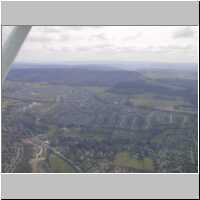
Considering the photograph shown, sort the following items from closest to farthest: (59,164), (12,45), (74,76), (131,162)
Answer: (12,45), (131,162), (59,164), (74,76)

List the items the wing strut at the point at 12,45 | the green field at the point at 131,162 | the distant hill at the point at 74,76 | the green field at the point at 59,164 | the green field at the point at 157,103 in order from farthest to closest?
1. the green field at the point at 157,103
2. the distant hill at the point at 74,76
3. the green field at the point at 59,164
4. the green field at the point at 131,162
5. the wing strut at the point at 12,45

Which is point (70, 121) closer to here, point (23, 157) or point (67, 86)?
point (67, 86)

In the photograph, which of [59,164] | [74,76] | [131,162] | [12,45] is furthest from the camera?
[74,76]

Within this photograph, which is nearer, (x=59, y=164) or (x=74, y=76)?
(x=59, y=164)

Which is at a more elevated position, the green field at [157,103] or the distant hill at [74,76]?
the distant hill at [74,76]

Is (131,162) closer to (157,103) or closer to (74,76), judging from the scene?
(157,103)

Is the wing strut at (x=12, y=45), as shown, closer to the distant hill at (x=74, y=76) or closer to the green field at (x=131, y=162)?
the green field at (x=131, y=162)

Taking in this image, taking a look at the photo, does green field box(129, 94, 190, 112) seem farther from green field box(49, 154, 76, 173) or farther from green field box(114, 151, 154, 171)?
green field box(49, 154, 76, 173)

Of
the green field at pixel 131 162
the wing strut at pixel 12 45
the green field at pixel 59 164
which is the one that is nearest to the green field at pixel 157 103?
the green field at pixel 131 162

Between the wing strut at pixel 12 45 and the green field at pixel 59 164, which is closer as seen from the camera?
the wing strut at pixel 12 45

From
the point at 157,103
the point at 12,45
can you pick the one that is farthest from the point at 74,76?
the point at 12,45

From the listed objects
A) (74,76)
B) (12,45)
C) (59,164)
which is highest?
(74,76)
